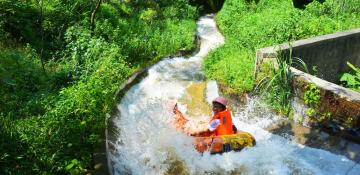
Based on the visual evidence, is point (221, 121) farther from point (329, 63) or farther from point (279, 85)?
point (329, 63)

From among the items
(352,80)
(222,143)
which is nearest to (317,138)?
(222,143)

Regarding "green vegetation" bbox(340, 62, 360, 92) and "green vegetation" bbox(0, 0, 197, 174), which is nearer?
"green vegetation" bbox(0, 0, 197, 174)

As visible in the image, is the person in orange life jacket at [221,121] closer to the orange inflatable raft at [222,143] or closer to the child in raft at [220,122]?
the child in raft at [220,122]

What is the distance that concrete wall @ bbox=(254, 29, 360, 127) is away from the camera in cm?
776

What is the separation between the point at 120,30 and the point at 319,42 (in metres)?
6.99

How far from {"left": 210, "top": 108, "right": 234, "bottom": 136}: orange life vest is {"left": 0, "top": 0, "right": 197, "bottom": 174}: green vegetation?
7.65 ft

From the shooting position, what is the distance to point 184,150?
7.97m

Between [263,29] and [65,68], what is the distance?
6.87 m

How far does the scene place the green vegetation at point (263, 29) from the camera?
34.9 feet

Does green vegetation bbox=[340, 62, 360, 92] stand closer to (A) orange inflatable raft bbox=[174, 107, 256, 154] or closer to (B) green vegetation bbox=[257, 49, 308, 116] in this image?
(B) green vegetation bbox=[257, 49, 308, 116]

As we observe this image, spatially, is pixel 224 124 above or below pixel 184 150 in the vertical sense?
above

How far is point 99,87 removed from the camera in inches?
310

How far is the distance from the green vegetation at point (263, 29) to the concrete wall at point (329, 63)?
1217 millimetres

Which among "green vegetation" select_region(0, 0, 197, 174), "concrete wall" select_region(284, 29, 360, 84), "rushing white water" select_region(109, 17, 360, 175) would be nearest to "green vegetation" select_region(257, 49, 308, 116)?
"rushing white water" select_region(109, 17, 360, 175)
